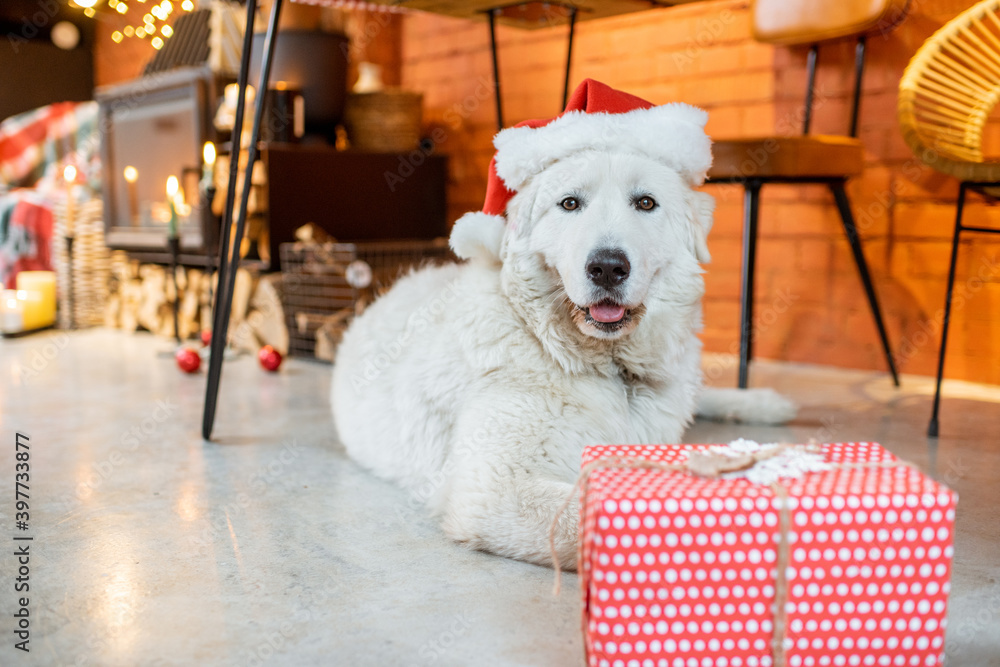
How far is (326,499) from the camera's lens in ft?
5.17

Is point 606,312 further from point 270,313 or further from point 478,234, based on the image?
point 270,313

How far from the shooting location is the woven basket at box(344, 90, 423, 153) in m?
3.70

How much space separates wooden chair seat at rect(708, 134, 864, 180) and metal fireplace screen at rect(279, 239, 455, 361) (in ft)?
4.13

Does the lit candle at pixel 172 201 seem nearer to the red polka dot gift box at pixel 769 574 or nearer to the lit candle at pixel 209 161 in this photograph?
the lit candle at pixel 209 161

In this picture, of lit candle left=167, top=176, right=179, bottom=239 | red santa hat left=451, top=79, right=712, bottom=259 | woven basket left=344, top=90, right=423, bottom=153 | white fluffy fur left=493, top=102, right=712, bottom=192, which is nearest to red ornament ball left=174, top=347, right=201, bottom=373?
lit candle left=167, top=176, right=179, bottom=239

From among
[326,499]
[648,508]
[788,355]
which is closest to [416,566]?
[326,499]

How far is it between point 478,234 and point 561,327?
23 centimetres

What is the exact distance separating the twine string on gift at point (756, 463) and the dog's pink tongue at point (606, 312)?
1.05ft

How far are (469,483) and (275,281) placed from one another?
2219 millimetres

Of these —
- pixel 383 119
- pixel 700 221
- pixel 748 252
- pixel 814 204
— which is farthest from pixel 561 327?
pixel 383 119

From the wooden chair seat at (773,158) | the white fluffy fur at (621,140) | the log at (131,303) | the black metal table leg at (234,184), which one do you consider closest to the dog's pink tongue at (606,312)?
the white fluffy fur at (621,140)

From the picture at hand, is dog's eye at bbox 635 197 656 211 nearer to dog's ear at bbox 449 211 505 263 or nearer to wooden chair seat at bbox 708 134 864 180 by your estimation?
→ dog's ear at bbox 449 211 505 263

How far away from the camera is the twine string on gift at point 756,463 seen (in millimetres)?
835

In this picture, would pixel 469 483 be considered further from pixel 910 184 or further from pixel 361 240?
pixel 361 240
